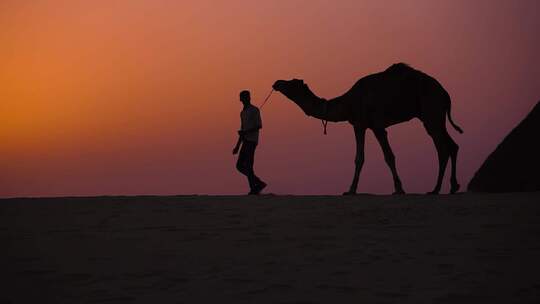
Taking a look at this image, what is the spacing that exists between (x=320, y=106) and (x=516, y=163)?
8.67m

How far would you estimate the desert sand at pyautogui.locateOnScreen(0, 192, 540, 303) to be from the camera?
5.59 meters

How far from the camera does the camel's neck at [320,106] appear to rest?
1567 centimetres

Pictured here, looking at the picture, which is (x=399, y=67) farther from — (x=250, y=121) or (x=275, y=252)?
(x=275, y=252)

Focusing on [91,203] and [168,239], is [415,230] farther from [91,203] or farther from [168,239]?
[91,203]

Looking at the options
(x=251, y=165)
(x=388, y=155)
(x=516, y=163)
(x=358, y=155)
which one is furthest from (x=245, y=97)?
(x=516, y=163)

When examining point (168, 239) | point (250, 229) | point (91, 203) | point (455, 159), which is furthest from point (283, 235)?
point (455, 159)

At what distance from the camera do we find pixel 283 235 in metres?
8.36

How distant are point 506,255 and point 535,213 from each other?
318cm

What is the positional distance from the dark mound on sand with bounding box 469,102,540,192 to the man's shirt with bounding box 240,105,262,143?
9.91 meters

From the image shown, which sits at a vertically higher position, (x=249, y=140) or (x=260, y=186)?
(x=249, y=140)

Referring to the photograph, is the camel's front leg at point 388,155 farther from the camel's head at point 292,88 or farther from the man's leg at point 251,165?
the man's leg at point 251,165

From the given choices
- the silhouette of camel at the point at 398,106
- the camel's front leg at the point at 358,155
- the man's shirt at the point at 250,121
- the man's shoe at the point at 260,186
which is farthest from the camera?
the silhouette of camel at the point at 398,106

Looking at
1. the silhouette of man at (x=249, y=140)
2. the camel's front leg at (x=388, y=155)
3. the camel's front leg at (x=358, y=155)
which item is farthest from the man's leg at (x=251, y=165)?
the camel's front leg at (x=388, y=155)

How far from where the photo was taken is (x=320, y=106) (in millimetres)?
15758
